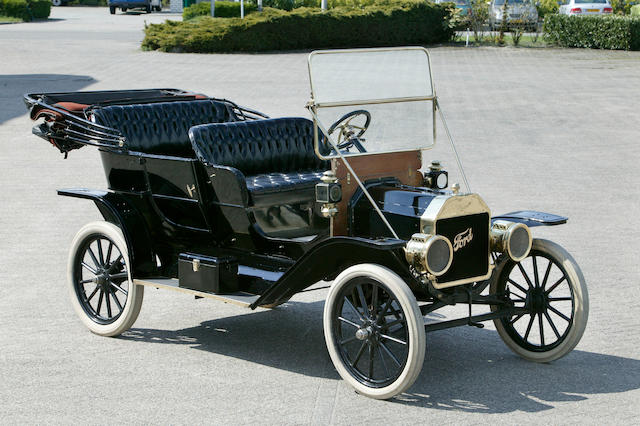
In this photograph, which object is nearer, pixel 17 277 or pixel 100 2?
pixel 17 277

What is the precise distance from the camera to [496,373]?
5.32 m

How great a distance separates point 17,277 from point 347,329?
2.76 metres

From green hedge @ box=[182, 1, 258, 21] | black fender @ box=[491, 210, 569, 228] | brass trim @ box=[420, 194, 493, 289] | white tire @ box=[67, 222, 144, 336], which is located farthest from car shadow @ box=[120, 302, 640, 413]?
green hedge @ box=[182, 1, 258, 21]

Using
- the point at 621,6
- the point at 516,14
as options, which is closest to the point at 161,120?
the point at 516,14

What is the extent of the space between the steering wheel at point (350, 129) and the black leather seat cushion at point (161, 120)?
5.55 ft

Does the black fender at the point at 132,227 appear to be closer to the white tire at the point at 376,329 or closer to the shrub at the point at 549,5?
the white tire at the point at 376,329

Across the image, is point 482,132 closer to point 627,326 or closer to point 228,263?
point 627,326

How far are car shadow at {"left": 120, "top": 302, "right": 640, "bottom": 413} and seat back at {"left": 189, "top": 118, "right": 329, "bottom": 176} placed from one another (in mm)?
1029

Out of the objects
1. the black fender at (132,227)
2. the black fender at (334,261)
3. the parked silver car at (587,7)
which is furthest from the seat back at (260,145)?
the parked silver car at (587,7)

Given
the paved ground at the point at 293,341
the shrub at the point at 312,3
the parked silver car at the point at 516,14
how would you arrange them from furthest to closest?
the shrub at the point at 312,3
the parked silver car at the point at 516,14
the paved ground at the point at 293,341

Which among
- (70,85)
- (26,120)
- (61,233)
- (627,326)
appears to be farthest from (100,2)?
(627,326)

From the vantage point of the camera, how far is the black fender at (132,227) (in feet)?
19.4

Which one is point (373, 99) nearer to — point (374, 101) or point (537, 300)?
point (374, 101)

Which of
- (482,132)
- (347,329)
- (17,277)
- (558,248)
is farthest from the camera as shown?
(482,132)
